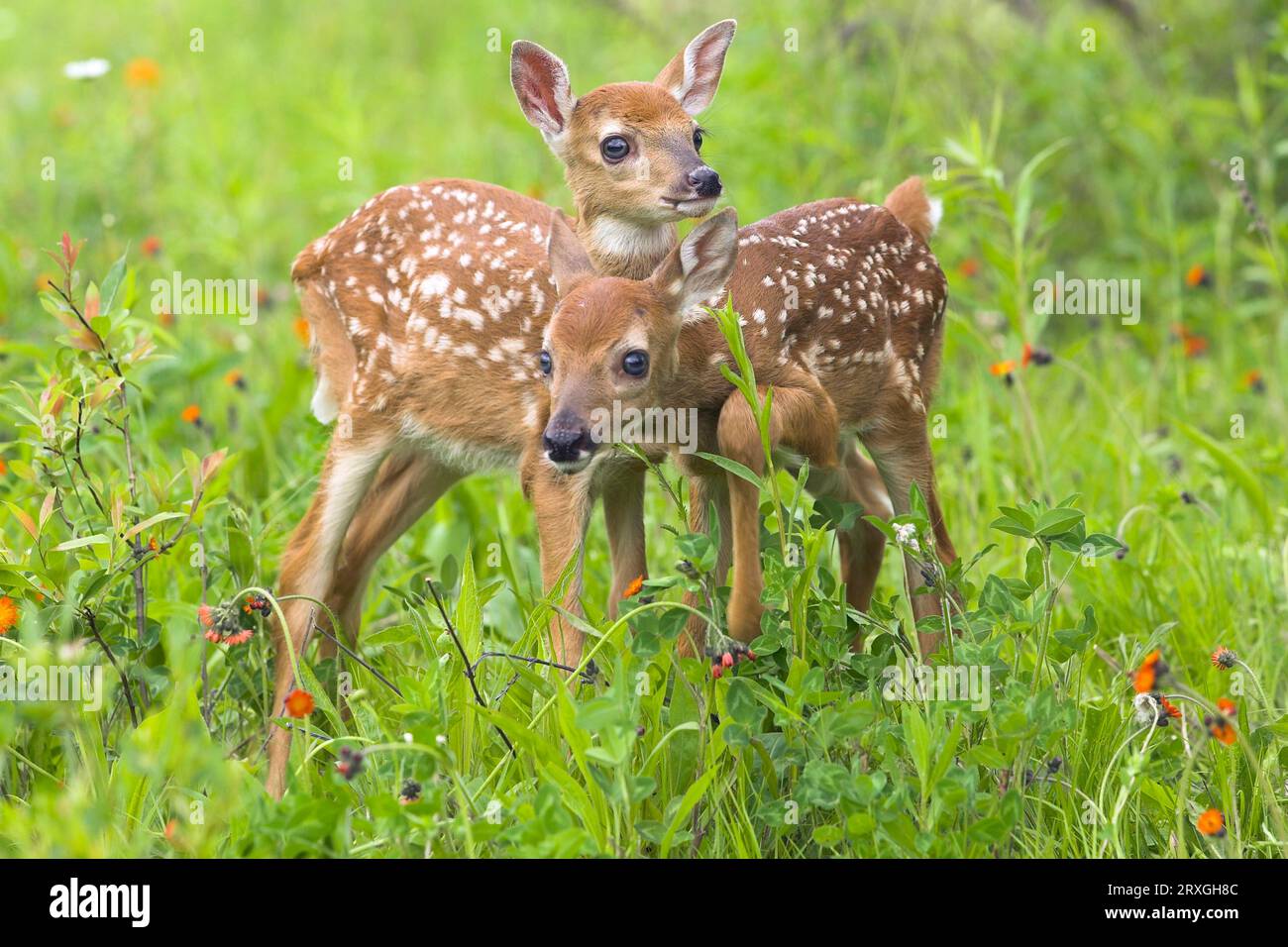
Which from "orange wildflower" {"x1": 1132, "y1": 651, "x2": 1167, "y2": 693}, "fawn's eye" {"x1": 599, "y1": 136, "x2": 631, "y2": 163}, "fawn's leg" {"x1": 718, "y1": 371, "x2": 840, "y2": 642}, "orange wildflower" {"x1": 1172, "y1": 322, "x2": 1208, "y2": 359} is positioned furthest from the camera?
"orange wildflower" {"x1": 1172, "y1": 322, "x2": 1208, "y2": 359}

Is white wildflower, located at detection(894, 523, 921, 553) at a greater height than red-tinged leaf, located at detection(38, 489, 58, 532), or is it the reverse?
red-tinged leaf, located at detection(38, 489, 58, 532)

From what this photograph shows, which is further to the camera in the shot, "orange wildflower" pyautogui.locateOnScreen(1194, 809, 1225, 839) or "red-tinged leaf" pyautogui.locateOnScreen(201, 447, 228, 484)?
"red-tinged leaf" pyautogui.locateOnScreen(201, 447, 228, 484)

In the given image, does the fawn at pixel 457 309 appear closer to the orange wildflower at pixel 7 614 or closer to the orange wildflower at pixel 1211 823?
the orange wildflower at pixel 7 614

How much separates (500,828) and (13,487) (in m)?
2.31

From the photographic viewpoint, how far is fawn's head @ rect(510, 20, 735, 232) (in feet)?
13.4

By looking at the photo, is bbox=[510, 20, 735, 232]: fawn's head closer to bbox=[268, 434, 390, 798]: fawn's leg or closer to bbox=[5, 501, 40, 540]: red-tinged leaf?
bbox=[268, 434, 390, 798]: fawn's leg

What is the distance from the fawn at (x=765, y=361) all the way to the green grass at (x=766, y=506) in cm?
19

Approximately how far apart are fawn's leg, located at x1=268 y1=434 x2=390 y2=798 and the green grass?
0.35 ft

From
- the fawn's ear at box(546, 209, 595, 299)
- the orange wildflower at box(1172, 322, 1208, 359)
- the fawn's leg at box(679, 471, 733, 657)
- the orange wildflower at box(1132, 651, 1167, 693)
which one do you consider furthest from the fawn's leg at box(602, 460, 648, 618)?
the orange wildflower at box(1172, 322, 1208, 359)

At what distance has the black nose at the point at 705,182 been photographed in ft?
13.1

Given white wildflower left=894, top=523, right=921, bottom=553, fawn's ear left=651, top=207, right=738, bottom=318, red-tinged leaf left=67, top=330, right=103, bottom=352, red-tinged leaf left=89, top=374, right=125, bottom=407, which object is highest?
fawn's ear left=651, top=207, right=738, bottom=318

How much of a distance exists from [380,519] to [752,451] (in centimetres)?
168

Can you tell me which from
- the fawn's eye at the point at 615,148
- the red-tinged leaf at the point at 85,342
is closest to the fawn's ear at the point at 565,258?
the fawn's eye at the point at 615,148
